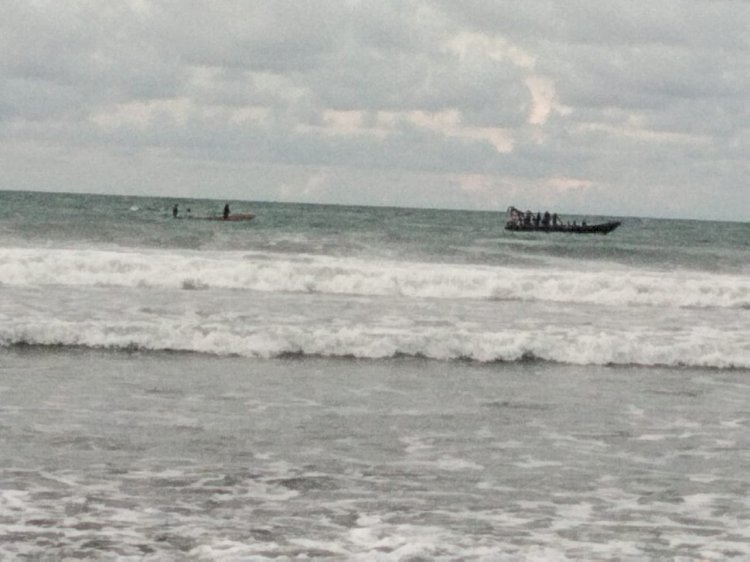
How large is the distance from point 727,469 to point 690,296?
17.9 meters

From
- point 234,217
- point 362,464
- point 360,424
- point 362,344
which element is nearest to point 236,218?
point 234,217

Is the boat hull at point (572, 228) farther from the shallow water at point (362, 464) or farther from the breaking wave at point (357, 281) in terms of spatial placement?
the shallow water at point (362, 464)

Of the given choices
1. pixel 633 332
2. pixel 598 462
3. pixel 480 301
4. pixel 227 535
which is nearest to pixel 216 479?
pixel 227 535

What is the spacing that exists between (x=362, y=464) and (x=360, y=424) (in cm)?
170

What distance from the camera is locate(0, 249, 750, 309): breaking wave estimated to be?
2564 cm

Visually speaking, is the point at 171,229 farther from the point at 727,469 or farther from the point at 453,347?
the point at 727,469

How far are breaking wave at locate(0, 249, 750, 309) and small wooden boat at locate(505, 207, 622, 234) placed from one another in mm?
45272

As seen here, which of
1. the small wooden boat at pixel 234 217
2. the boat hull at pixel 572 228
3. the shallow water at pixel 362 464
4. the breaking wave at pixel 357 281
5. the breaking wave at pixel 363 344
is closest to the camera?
the shallow water at pixel 362 464

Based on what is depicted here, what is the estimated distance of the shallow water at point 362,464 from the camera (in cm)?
731

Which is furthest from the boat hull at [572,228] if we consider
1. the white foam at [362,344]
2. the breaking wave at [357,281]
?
the white foam at [362,344]

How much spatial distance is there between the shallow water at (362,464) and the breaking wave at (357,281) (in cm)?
1092

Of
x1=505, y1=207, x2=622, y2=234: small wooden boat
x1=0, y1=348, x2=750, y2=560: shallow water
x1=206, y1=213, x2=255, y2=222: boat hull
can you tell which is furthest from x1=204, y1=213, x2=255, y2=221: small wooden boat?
x1=0, y1=348, x2=750, y2=560: shallow water

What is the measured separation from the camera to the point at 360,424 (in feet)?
36.5

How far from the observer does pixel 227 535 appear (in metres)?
7.30
